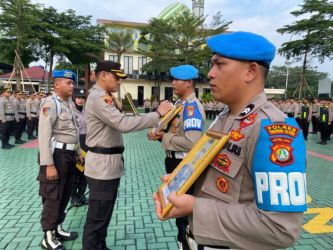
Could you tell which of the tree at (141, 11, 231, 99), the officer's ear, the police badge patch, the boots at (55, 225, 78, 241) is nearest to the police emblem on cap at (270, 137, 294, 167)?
the officer's ear

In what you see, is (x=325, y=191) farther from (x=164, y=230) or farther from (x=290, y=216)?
(x=290, y=216)

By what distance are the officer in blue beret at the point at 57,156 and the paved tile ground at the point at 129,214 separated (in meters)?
0.30

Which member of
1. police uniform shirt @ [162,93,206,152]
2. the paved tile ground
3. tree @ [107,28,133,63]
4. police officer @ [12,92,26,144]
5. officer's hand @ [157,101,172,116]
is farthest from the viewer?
tree @ [107,28,133,63]

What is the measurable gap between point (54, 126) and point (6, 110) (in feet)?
27.8

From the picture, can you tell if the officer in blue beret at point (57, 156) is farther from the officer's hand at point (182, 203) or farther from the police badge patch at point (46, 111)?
the officer's hand at point (182, 203)

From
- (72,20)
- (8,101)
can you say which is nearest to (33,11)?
(72,20)

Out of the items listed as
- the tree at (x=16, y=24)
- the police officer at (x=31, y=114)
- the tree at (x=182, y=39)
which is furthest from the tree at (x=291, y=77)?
the police officer at (x=31, y=114)

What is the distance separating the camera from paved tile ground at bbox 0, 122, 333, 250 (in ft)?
11.5

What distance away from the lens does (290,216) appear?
1.02 metres

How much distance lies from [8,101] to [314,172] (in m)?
10.8

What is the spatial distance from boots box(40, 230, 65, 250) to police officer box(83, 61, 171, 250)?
69 cm

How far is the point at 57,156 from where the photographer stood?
11.1ft

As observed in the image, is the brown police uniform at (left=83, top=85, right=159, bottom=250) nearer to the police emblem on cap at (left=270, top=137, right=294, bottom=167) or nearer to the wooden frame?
the wooden frame

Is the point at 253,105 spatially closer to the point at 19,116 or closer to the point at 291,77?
the point at 19,116
